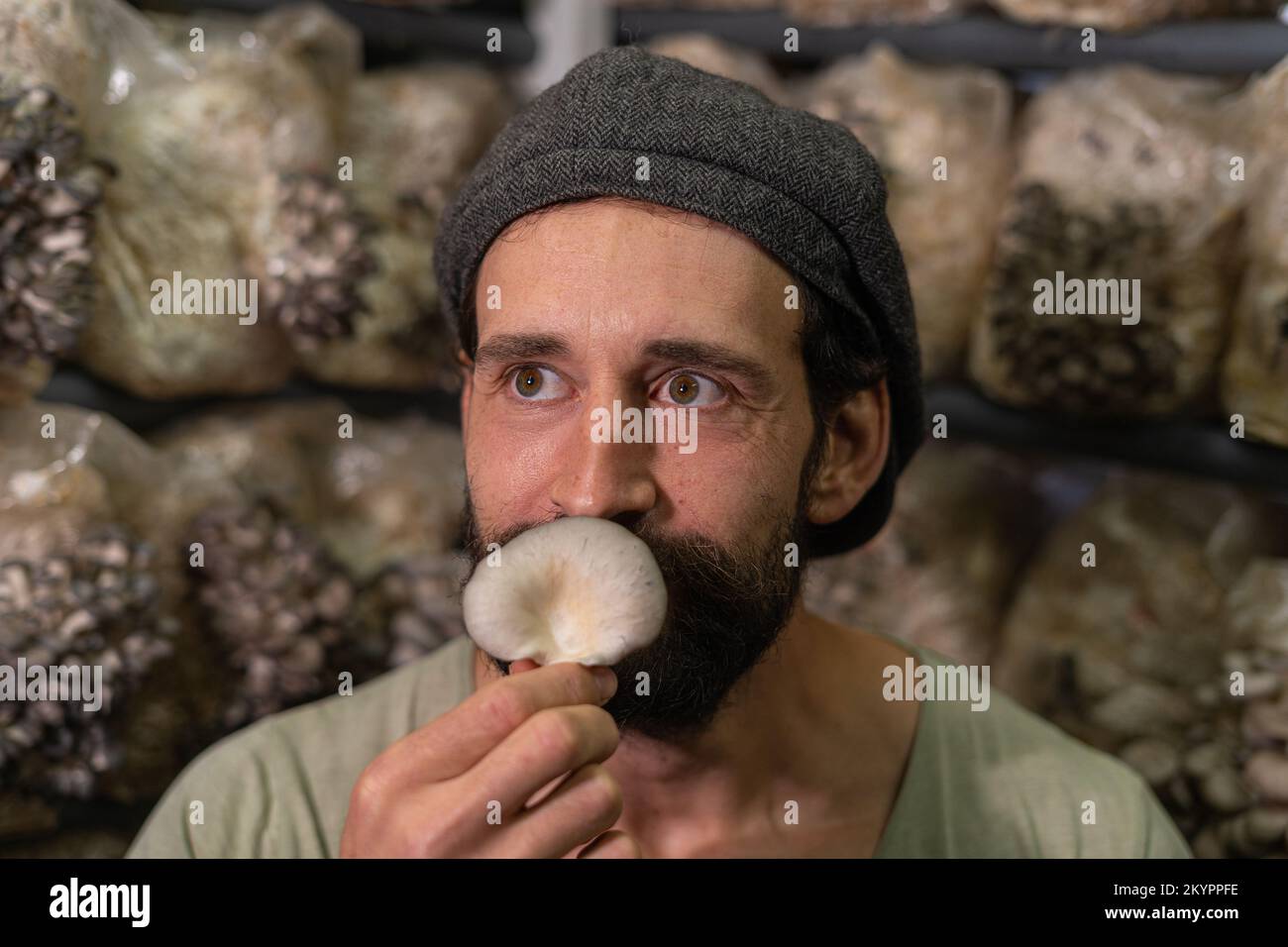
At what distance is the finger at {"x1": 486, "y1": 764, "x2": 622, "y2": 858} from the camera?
77 cm

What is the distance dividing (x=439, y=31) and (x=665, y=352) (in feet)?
3.38

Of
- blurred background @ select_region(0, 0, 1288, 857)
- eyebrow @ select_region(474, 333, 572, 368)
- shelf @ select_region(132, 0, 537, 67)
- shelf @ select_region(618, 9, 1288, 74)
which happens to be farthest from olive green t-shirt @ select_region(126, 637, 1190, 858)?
shelf @ select_region(132, 0, 537, 67)

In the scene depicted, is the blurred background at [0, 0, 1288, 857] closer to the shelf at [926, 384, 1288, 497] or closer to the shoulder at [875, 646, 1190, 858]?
the shelf at [926, 384, 1288, 497]

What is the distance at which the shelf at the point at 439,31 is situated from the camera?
170 centimetres

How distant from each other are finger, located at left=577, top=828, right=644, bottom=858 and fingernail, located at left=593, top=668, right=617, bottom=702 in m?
0.10

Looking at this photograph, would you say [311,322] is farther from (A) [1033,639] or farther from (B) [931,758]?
(A) [1033,639]

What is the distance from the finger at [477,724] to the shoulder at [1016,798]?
0.54m

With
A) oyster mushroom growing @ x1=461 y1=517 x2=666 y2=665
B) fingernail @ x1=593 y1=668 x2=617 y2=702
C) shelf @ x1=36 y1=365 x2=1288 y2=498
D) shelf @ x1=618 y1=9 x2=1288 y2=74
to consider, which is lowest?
fingernail @ x1=593 y1=668 x2=617 y2=702

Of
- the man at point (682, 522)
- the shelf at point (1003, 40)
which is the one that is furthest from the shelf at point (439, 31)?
the man at point (682, 522)

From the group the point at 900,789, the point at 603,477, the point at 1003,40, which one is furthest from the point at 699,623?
the point at 1003,40

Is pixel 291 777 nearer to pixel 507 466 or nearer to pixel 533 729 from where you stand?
pixel 507 466
